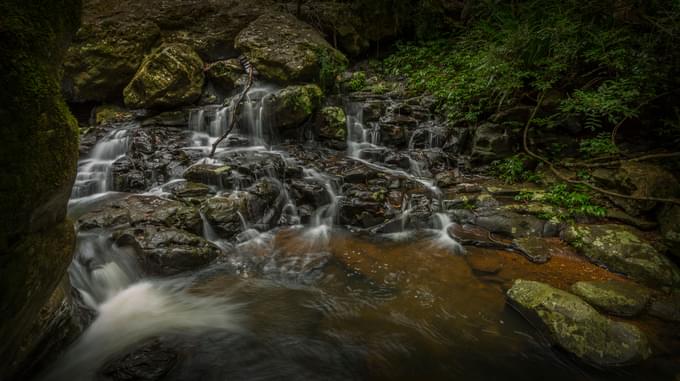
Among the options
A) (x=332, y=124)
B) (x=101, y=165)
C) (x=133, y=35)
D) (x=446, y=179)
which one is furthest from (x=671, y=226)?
(x=133, y=35)

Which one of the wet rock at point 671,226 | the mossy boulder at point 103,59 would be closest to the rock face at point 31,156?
the wet rock at point 671,226

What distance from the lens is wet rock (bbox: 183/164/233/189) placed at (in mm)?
6578

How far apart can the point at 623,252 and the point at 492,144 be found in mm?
3496

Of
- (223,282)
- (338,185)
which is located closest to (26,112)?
(223,282)

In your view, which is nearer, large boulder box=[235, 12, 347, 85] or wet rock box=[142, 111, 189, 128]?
wet rock box=[142, 111, 189, 128]

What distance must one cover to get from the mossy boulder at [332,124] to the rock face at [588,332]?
635 cm

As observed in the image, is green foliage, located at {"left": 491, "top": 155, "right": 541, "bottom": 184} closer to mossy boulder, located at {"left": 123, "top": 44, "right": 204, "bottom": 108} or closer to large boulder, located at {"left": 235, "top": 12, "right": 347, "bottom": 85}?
large boulder, located at {"left": 235, "top": 12, "right": 347, "bottom": 85}

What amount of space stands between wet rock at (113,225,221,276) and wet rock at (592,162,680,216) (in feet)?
23.5

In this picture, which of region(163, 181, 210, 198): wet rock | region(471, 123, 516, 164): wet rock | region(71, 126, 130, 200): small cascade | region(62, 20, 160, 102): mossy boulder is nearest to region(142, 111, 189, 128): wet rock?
region(71, 126, 130, 200): small cascade

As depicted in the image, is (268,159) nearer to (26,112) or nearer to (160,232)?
(160,232)

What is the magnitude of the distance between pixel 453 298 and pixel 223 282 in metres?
3.20

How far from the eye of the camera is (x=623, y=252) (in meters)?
4.61

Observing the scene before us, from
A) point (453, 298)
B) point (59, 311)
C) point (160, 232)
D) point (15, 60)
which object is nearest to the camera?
point (15, 60)

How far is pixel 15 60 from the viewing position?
5.21 feet
